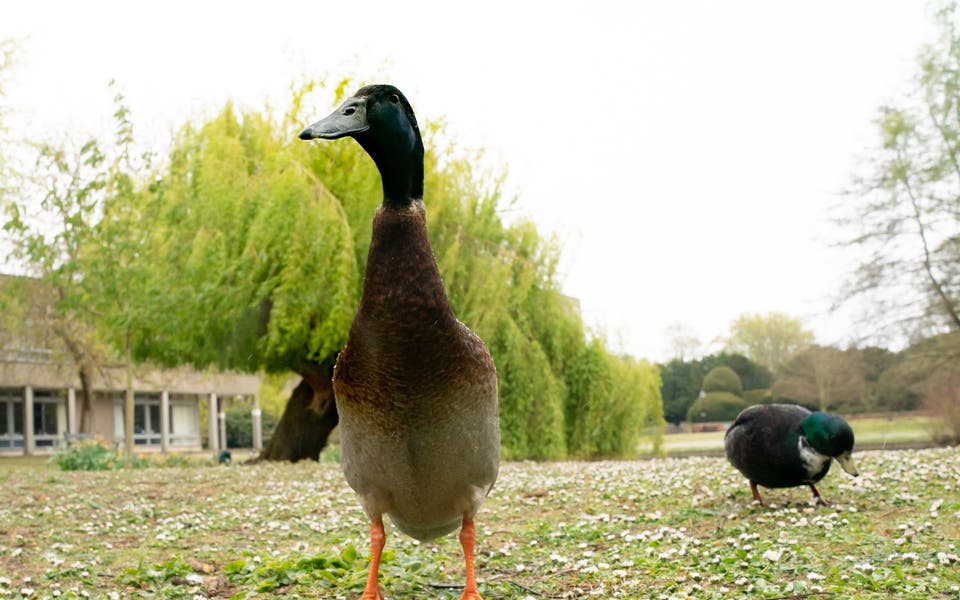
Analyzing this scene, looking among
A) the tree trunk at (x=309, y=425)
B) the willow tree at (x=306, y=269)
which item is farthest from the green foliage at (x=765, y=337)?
the tree trunk at (x=309, y=425)

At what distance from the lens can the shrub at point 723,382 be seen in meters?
30.7

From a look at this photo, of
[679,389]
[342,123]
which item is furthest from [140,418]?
[342,123]

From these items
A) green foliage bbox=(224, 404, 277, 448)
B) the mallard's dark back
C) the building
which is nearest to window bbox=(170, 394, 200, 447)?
the building

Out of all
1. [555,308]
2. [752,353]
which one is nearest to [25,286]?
[555,308]

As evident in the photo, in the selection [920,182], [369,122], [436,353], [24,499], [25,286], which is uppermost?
[920,182]

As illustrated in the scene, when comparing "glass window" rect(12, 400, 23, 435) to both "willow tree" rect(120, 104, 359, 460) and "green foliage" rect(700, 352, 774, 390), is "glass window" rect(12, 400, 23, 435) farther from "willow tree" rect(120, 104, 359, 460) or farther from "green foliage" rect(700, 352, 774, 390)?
"green foliage" rect(700, 352, 774, 390)

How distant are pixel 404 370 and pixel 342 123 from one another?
39.3 inches

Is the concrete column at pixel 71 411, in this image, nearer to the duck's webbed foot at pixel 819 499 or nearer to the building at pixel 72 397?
the building at pixel 72 397

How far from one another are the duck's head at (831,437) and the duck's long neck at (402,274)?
4.23 metres

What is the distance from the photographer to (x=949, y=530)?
18.1 ft

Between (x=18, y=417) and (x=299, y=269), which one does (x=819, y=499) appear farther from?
(x=18, y=417)

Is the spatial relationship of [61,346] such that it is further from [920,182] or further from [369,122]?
[369,122]

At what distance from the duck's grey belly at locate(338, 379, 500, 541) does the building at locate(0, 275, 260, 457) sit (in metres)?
25.3

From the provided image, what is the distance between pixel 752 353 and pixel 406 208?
33.3 m
